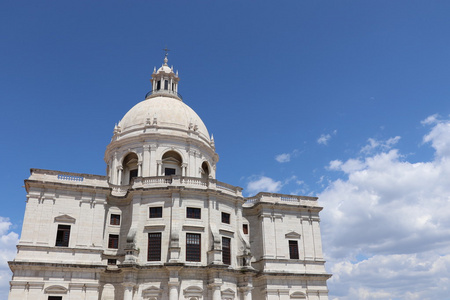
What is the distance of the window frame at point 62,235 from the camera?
37000mm

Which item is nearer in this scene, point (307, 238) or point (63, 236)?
point (63, 236)

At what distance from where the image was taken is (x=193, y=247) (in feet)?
126

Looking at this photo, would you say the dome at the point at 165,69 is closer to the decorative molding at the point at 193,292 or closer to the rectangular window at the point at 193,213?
the rectangular window at the point at 193,213

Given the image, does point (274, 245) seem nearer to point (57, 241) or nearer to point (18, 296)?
point (57, 241)

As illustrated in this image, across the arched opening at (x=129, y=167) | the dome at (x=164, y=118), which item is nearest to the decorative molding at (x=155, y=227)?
the arched opening at (x=129, y=167)

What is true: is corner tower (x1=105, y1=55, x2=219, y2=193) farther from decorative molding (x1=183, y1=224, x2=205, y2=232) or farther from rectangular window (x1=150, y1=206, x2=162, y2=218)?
decorative molding (x1=183, y1=224, x2=205, y2=232)

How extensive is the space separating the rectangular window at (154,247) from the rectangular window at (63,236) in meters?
7.42

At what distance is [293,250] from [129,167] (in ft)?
70.3

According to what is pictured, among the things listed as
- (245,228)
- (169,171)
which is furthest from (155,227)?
(245,228)

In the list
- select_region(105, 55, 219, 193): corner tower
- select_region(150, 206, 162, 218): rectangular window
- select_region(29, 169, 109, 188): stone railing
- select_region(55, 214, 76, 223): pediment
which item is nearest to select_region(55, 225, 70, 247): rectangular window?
select_region(55, 214, 76, 223): pediment

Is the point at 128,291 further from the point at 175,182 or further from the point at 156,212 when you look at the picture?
the point at 175,182

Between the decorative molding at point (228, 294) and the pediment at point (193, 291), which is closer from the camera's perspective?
the pediment at point (193, 291)

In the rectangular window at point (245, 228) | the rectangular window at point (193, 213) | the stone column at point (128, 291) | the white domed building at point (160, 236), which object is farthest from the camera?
the rectangular window at point (245, 228)

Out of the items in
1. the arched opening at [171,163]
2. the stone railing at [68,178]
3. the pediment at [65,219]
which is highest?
the arched opening at [171,163]
